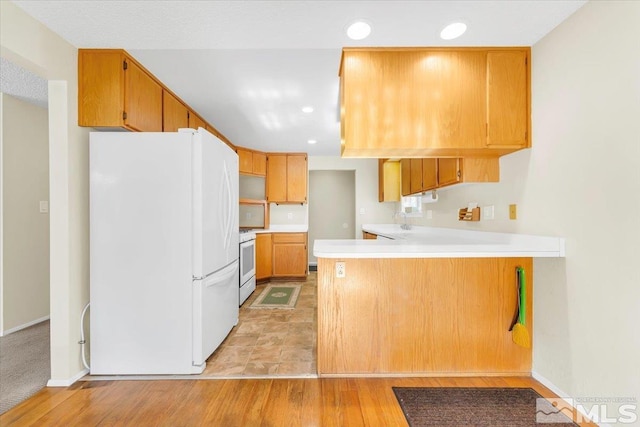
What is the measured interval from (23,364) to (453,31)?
3854mm

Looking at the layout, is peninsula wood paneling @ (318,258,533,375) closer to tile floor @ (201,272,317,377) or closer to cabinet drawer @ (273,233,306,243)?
tile floor @ (201,272,317,377)

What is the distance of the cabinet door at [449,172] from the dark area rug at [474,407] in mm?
1490

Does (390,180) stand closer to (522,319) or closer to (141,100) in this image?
(522,319)

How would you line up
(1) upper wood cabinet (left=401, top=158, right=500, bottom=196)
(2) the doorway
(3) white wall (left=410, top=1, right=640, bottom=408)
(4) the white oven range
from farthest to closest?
(2) the doorway < (4) the white oven range < (1) upper wood cabinet (left=401, top=158, right=500, bottom=196) < (3) white wall (left=410, top=1, right=640, bottom=408)

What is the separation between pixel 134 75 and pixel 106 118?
1.30 feet

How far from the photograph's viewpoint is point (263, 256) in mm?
4668

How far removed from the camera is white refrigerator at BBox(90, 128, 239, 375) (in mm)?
1968

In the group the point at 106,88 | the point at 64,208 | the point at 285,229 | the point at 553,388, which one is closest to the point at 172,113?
the point at 106,88

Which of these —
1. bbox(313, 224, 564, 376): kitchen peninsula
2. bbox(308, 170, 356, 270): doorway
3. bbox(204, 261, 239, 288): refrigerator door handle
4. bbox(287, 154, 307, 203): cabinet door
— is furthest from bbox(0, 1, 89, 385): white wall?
bbox(308, 170, 356, 270): doorway

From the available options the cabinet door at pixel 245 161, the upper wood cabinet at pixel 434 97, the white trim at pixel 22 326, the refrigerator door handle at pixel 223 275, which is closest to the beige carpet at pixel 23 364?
the white trim at pixel 22 326

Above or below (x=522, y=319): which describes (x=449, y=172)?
above

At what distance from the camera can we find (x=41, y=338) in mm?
2639

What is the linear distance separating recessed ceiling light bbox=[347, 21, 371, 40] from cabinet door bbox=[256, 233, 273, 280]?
3399 millimetres

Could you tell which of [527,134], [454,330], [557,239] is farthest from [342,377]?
[527,134]
